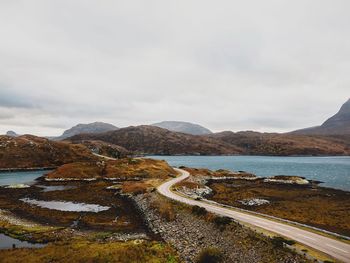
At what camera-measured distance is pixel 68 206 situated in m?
72.5

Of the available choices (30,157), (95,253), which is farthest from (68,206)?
(30,157)

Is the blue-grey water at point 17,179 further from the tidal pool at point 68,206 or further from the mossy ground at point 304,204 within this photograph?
the mossy ground at point 304,204

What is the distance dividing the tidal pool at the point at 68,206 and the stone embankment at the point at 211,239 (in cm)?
1649

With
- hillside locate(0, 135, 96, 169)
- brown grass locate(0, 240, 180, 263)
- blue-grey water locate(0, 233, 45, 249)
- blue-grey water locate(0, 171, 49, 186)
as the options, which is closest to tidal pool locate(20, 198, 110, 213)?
blue-grey water locate(0, 233, 45, 249)

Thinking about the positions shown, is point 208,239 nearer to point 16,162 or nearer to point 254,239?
point 254,239

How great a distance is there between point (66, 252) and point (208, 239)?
19.3m

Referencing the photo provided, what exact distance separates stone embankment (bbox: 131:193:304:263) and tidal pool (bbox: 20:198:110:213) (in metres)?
16.5

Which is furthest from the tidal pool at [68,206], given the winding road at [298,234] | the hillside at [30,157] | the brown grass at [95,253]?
the hillside at [30,157]

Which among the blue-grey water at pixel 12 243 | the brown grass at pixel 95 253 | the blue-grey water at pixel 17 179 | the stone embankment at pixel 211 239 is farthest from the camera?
the blue-grey water at pixel 17 179

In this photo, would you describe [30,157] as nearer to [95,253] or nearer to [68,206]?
[68,206]

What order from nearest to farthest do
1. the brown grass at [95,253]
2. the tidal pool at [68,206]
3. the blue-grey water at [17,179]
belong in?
1. the brown grass at [95,253]
2. the tidal pool at [68,206]
3. the blue-grey water at [17,179]

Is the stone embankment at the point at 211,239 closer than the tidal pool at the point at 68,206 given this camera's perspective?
Yes

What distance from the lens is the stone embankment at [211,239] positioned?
34.7m

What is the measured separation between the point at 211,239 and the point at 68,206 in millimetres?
43656
